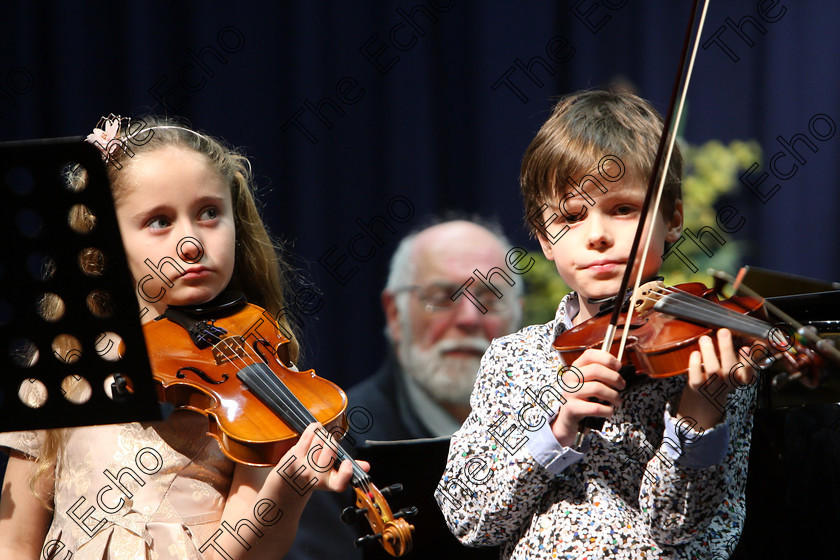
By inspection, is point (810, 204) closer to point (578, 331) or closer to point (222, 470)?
point (578, 331)

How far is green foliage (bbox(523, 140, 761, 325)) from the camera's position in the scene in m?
2.04

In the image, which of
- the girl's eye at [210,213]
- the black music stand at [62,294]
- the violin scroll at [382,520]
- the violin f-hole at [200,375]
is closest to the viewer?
the black music stand at [62,294]

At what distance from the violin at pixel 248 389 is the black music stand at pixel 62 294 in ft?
0.42

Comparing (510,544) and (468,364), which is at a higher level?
(510,544)

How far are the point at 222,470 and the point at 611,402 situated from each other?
0.56 meters

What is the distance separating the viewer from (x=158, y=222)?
116 cm

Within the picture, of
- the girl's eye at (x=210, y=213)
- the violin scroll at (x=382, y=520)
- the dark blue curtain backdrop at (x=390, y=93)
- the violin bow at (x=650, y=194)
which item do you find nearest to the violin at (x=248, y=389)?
the violin scroll at (x=382, y=520)

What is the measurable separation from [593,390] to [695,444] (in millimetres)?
132

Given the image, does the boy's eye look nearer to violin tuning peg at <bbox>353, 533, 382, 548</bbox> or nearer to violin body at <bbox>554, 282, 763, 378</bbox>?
violin body at <bbox>554, 282, 763, 378</bbox>

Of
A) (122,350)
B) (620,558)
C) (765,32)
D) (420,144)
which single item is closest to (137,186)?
(122,350)

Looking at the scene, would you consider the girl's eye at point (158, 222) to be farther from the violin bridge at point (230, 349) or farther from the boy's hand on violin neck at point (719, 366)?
the boy's hand on violin neck at point (719, 366)

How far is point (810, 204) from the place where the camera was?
212 cm

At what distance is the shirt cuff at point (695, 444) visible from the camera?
94 cm

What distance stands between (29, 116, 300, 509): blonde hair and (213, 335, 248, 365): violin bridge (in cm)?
16
